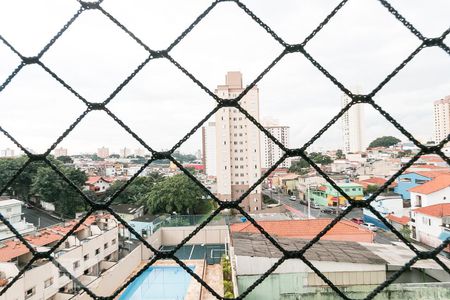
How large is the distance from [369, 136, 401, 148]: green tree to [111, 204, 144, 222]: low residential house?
25.6 meters

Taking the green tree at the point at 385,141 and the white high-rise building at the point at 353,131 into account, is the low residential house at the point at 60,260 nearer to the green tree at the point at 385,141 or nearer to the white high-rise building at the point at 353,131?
the white high-rise building at the point at 353,131

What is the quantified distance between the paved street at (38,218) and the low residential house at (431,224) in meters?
11.0

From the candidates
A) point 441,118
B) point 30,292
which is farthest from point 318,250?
point 441,118

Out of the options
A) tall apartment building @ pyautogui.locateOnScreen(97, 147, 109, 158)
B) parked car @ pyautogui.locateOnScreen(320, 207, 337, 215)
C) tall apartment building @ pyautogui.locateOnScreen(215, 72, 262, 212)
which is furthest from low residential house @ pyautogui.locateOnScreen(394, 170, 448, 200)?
tall apartment building @ pyautogui.locateOnScreen(97, 147, 109, 158)

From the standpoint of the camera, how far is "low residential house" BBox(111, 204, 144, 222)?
485 inches

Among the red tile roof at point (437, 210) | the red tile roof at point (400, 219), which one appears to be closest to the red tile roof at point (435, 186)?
the red tile roof at point (437, 210)

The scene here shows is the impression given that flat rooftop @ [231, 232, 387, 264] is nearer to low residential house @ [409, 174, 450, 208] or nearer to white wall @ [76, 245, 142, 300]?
white wall @ [76, 245, 142, 300]

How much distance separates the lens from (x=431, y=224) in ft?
27.2

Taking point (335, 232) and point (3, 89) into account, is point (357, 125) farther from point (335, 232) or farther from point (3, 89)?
point (3, 89)

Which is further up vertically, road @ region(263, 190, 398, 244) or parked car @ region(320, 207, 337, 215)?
parked car @ region(320, 207, 337, 215)

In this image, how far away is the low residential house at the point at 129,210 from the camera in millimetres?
12316

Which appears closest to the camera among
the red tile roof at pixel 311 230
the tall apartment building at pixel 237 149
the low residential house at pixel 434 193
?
the red tile roof at pixel 311 230

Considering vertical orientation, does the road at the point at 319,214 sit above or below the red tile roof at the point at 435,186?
below

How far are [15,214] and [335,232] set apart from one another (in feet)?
27.1
